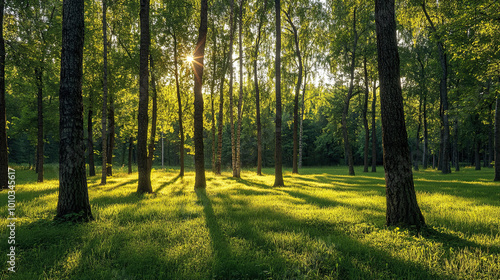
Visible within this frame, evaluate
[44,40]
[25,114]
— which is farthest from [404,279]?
[25,114]

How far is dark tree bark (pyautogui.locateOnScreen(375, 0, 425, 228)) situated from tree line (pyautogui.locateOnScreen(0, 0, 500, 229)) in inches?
1.0

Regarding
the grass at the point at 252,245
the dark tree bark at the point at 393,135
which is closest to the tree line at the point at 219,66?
the dark tree bark at the point at 393,135

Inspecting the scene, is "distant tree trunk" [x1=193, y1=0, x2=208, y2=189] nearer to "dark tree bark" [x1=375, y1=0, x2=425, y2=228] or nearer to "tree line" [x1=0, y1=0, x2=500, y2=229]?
"tree line" [x1=0, y1=0, x2=500, y2=229]

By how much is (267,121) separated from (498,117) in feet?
122

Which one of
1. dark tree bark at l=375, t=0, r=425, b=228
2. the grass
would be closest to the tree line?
dark tree bark at l=375, t=0, r=425, b=228

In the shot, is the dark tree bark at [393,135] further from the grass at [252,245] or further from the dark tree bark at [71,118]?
the dark tree bark at [71,118]

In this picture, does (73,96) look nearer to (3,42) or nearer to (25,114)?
(3,42)

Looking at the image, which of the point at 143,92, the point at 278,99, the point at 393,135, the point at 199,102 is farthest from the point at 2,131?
the point at 393,135

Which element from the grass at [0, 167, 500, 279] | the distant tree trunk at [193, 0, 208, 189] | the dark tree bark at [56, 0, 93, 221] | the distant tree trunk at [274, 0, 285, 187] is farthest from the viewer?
the distant tree trunk at [274, 0, 285, 187]

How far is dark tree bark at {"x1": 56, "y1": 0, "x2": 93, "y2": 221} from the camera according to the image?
5223 millimetres

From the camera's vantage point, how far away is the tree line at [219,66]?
209 inches

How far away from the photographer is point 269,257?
351 centimetres

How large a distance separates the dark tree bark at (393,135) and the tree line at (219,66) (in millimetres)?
25

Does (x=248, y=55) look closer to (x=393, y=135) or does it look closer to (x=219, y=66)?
(x=219, y=66)
